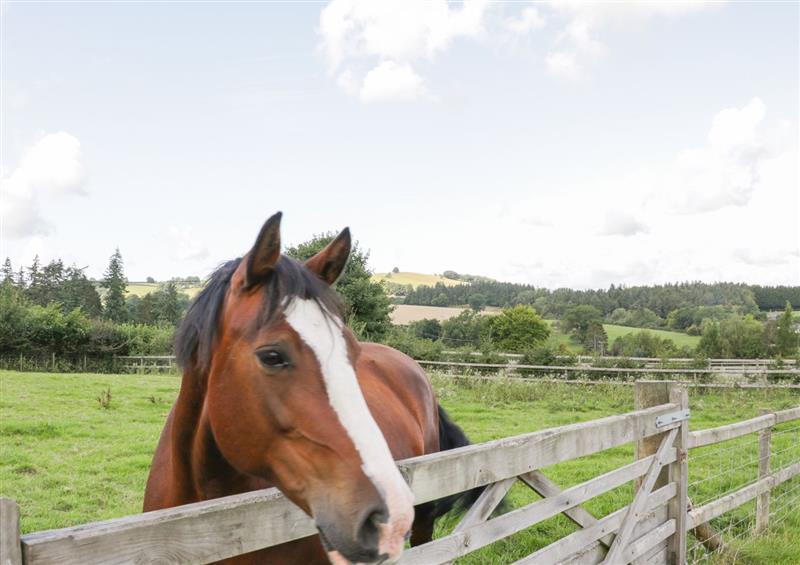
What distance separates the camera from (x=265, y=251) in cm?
195

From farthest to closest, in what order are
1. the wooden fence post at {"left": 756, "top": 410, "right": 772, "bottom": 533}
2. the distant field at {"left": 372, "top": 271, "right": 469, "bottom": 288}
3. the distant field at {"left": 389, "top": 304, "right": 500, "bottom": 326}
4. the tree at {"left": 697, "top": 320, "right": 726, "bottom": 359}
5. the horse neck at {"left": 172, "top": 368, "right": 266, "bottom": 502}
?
the distant field at {"left": 372, "top": 271, "right": 469, "bottom": 288}, the distant field at {"left": 389, "top": 304, "right": 500, "bottom": 326}, the tree at {"left": 697, "top": 320, "right": 726, "bottom": 359}, the wooden fence post at {"left": 756, "top": 410, "right": 772, "bottom": 533}, the horse neck at {"left": 172, "top": 368, "right": 266, "bottom": 502}

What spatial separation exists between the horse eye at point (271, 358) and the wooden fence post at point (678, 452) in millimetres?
3339

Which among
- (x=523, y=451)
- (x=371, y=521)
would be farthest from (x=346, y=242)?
(x=523, y=451)

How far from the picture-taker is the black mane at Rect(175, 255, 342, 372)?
1921 millimetres

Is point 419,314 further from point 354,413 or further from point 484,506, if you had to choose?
point 354,413

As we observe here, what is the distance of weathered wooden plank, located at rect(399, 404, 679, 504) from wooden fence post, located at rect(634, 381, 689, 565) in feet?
1.56

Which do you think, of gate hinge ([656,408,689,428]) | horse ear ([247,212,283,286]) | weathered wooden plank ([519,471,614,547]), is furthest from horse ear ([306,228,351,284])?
gate hinge ([656,408,689,428])

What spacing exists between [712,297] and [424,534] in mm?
86468

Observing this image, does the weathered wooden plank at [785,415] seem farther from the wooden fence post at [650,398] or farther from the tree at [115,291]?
the tree at [115,291]

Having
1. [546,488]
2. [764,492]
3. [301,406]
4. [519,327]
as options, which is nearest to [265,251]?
[301,406]

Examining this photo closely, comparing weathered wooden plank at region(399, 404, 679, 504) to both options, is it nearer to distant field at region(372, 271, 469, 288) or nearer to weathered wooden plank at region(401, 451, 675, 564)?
weathered wooden plank at region(401, 451, 675, 564)

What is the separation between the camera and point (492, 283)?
92375mm

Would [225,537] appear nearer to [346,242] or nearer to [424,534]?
[346,242]

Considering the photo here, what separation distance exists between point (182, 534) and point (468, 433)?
10600 millimetres
